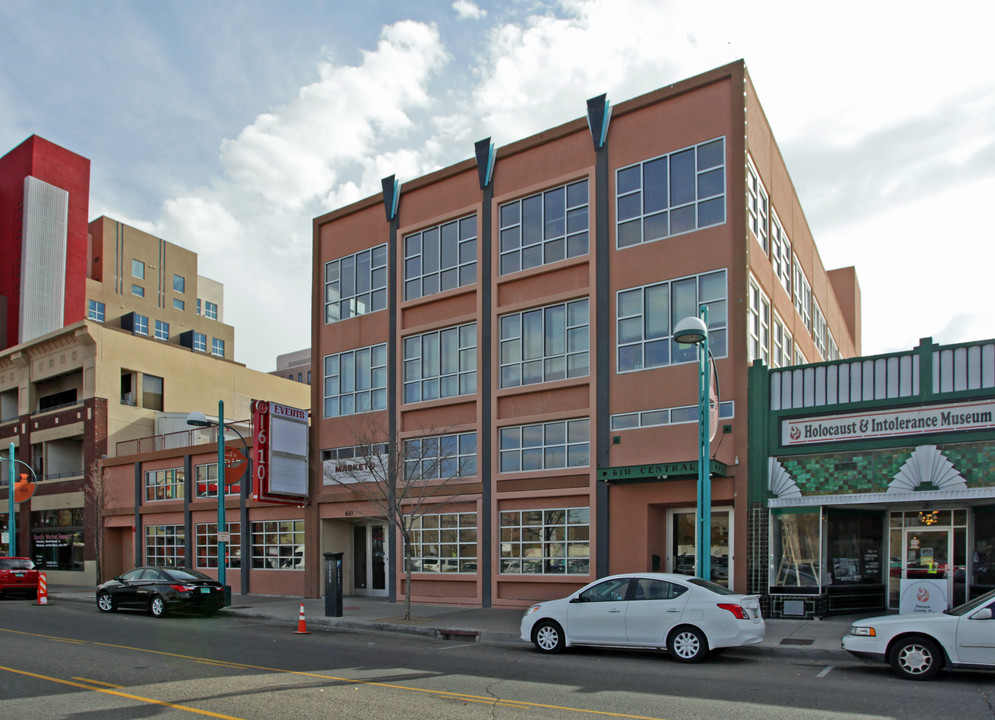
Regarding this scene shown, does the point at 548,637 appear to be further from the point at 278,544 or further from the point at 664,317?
the point at 278,544

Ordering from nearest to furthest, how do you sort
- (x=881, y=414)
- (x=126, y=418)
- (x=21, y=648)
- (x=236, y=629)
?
(x=21, y=648) → (x=881, y=414) → (x=236, y=629) → (x=126, y=418)

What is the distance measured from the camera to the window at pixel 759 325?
65.1 ft

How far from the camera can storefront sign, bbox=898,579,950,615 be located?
15.1m

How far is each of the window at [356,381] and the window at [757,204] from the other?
11.7m

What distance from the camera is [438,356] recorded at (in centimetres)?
2505

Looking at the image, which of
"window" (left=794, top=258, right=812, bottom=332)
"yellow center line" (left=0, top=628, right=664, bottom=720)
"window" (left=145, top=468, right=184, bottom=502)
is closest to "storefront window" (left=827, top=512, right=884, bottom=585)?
"window" (left=794, top=258, right=812, bottom=332)

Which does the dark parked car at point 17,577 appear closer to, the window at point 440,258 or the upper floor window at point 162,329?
the window at point 440,258

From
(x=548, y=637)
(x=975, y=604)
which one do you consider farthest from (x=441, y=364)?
(x=975, y=604)

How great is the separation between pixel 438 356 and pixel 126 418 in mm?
20898

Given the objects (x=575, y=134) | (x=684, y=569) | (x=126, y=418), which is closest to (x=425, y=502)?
(x=684, y=569)

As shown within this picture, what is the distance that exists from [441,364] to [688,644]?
13.5 m

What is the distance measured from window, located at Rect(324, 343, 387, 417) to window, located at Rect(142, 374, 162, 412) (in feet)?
55.1

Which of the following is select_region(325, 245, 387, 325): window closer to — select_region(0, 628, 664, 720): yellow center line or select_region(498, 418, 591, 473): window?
select_region(498, 418, 591, 473): window

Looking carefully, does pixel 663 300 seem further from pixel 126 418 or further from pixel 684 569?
pixel 126 418
